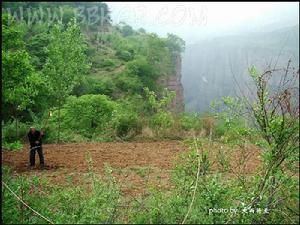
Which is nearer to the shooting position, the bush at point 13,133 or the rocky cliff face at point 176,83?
the bush at point 13,133

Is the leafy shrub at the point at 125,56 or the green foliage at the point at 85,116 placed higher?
the leafy shrub at the point at 125,56

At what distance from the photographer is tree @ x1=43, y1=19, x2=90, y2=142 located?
623 inches

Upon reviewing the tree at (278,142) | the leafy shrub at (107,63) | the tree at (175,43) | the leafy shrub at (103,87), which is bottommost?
the leafy shrub at (103,87)

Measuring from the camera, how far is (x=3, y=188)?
5984 mm

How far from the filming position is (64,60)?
52.3 ft

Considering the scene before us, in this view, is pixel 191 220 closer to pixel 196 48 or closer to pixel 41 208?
pixel 41 208

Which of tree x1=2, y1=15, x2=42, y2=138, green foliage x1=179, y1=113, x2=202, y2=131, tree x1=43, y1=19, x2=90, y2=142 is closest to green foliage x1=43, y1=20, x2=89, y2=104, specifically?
tree x1=43, y1=19, x2=90, y2=142

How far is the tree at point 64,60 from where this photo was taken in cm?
1583

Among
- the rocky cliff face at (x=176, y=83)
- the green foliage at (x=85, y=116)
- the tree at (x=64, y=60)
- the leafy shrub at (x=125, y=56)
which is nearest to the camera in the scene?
the tree at (x=64, y=60)

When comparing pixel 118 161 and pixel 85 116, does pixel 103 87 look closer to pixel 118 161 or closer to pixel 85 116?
pixel 85 116

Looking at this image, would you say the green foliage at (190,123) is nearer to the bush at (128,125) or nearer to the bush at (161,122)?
the bush at (161,122)

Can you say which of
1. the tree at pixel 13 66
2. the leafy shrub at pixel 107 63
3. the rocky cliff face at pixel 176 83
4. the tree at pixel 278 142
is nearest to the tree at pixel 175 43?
the rocky cliff face at pixel 176 83

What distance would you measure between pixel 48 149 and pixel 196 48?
151m

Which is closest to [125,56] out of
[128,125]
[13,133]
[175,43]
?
[175,43]
